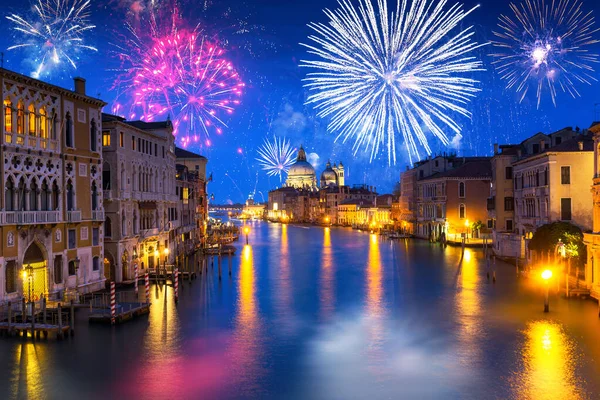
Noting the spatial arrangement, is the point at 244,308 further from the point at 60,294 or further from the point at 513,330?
the point at 513,330

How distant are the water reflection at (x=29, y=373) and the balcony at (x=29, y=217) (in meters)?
6.55

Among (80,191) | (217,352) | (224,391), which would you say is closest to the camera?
(224,391)

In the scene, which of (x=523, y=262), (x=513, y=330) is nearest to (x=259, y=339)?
(x=513, y=330)

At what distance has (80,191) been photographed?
32625mm

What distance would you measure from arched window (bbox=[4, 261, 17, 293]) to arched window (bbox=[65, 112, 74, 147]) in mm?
7192

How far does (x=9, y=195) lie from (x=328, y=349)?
1557cm

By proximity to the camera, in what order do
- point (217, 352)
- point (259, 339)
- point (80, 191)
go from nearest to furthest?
point (217, 352) → point (259, 339) → point (80, 191)

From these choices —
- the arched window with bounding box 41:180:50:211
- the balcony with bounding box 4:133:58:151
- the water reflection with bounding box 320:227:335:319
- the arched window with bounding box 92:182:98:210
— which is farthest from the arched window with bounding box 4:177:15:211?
the water reflection with bounding box 320:227:335:319

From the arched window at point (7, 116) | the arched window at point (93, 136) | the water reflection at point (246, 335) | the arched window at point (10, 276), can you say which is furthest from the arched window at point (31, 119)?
the water reflection at point (246, 335)

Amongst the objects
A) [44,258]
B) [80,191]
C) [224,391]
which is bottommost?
[224,391]

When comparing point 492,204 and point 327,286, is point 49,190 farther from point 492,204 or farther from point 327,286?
point 492,204

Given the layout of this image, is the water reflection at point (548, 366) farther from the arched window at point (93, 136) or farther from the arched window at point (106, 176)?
the arched window at point (106, 176)

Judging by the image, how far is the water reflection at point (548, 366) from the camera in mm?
17094

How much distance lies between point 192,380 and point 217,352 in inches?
135
